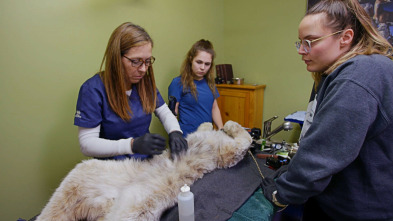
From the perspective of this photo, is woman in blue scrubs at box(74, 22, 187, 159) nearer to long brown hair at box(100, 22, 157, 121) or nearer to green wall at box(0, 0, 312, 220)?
long brown hair at box(100, 22, 157, 121)

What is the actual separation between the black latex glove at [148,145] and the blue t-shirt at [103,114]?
0.65ft

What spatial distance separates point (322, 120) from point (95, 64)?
1704 millimetres

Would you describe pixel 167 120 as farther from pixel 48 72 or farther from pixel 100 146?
pixel 48 72

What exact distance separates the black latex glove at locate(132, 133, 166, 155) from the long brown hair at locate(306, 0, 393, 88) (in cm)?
84

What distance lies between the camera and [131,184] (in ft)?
3.12

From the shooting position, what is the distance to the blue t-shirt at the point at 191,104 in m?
2.11

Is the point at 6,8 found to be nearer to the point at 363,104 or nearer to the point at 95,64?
the point at 95,64

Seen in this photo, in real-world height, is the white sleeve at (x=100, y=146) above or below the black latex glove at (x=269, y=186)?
above

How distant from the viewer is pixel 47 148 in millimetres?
1575

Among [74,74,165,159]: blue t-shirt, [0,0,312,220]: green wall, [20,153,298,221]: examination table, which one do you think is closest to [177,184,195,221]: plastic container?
[20,153,298,221]: examination table

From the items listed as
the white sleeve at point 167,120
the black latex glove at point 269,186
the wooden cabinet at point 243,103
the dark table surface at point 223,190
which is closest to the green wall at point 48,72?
the white sleeve at point 167,120

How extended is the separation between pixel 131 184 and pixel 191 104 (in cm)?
127

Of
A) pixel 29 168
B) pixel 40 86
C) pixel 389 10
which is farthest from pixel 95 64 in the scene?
pixel 389 10

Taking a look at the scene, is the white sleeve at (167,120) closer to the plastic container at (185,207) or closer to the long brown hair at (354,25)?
the plastic container at (185,207)
